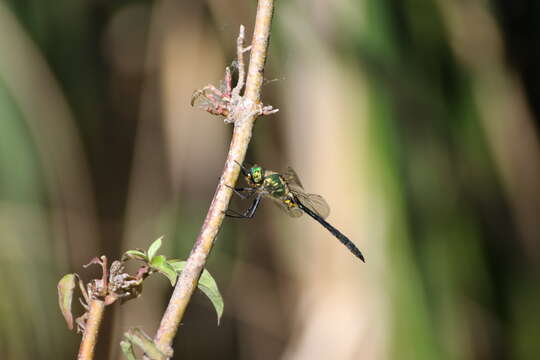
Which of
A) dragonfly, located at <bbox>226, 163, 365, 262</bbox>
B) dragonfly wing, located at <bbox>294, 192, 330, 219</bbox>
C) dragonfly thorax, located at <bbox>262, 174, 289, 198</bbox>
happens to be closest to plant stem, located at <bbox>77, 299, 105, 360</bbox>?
dragonfly, located at <bbox>226, 163, 365, 262</bbox>

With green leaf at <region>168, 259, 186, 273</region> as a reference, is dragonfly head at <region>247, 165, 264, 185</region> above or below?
above

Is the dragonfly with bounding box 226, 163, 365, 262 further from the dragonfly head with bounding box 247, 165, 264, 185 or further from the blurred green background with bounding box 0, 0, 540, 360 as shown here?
the blurred green background with bounding box 0, 0, 540, 360

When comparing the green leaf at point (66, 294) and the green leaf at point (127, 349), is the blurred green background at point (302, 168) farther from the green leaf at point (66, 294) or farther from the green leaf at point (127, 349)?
the green leaf at point (127, 349)

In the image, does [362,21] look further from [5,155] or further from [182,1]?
[5,155]

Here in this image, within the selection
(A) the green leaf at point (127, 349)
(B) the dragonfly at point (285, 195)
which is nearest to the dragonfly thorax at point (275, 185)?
(B) the dragonfly at point (285, 195)

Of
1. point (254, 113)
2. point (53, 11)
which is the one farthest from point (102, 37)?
point (254, 113)

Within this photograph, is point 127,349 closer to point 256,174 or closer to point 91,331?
point 91,331

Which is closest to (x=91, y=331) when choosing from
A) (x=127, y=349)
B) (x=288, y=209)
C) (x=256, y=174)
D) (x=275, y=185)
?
(x=127, y=349)
